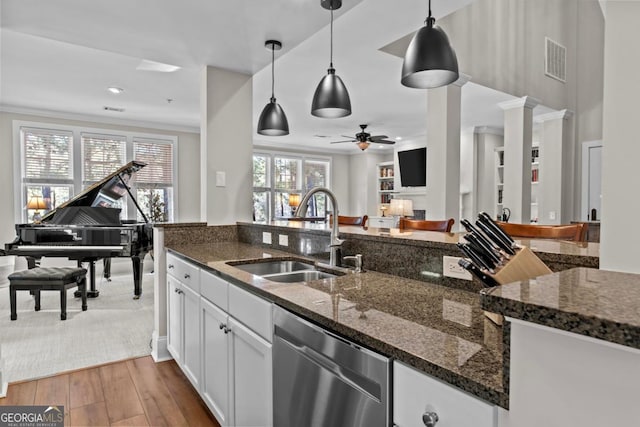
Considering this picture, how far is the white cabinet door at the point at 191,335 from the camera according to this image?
7.17 ft

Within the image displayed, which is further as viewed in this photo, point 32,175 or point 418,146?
point 418,146

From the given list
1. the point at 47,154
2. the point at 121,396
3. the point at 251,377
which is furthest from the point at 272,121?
the point at 47,154

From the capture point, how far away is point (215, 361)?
1923 millimetres

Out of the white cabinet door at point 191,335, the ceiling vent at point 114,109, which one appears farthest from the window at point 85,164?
the white cabinet door at point 191,335

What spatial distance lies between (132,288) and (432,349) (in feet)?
17.1

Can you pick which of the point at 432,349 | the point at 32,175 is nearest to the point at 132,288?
the point at 32,175

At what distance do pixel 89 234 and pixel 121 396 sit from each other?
9.48 ft

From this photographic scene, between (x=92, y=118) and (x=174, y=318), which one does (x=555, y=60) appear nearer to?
(x=174, y=318)

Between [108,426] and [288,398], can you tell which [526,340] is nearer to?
[288,398]

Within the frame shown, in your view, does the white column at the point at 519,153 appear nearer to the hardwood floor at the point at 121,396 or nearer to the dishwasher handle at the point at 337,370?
the hardwood floor at the point at 121,396

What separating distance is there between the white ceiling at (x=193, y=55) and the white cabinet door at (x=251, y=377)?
2000 millimetres

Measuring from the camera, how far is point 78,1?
225 cm

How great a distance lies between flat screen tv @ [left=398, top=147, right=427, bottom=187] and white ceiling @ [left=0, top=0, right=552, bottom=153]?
3.58 ft

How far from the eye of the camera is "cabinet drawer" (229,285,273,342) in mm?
1437
